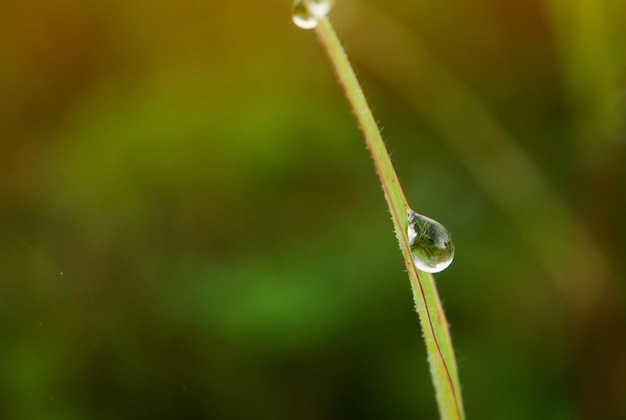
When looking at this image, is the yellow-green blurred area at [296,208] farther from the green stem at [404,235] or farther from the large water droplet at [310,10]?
the large water droplet at [310,10]

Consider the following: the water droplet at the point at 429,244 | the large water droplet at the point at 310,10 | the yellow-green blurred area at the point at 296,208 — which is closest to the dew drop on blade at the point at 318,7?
the large water droplet at the point at 310,10

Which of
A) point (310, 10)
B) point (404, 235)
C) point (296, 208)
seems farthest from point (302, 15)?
point (296, 208)

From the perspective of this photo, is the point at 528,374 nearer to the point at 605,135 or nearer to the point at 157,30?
the point at 605,135

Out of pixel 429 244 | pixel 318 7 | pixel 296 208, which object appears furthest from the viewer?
pixel 296 208

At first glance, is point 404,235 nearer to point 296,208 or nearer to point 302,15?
point 302,15

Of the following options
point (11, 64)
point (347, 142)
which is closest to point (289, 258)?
point (347, 142)

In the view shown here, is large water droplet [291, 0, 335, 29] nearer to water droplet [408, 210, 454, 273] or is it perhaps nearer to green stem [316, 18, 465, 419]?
green stem [316, 18, 465, 419]

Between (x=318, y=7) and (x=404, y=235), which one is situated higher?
(x=318, y=7)
